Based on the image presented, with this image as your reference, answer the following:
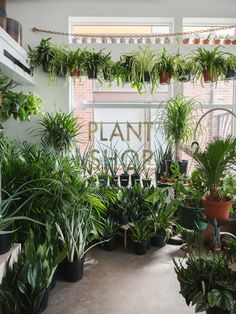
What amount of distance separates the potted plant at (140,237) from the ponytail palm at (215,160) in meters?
1.31

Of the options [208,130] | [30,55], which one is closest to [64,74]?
[30,55]

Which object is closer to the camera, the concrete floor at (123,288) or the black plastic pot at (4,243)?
the black plastic pot at (4,243)

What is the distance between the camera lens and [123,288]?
95.6 inches

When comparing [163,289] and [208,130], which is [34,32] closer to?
[208,130]

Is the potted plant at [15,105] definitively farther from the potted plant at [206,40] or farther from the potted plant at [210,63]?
the potted plant at [206,40]

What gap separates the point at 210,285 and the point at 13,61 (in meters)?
2.87

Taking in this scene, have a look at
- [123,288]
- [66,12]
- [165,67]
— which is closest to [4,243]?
[123,288]

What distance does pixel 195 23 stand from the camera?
14.6ft

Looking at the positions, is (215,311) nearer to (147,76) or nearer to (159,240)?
(159,240)

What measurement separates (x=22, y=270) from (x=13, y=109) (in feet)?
6.77

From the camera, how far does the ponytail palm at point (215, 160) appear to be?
1793 millimetres

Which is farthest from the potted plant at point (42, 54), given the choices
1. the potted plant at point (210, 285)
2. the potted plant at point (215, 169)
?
the potted plant at point (210, 285)

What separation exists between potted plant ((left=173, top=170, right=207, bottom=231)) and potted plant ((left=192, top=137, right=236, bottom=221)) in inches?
22.8

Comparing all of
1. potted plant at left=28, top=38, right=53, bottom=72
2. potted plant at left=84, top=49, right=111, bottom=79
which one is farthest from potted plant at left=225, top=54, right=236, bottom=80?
potted plant at left=28, top=38, right=53, bottom=72
